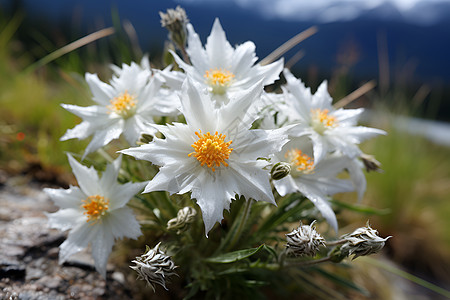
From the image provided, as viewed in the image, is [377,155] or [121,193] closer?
[121,193]

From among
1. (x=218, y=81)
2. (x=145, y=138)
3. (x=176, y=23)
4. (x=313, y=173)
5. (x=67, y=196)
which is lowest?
(x=313, y=173)

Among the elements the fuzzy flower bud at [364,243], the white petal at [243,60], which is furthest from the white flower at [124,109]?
the fuzzy flower bud at [364,243]

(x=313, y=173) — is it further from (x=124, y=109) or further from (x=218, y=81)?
(x=124, y=109)

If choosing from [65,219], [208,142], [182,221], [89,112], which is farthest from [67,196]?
[208,142]

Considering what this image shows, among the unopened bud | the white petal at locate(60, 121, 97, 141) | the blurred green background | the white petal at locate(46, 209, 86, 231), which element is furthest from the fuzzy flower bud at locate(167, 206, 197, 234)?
the blurred green background

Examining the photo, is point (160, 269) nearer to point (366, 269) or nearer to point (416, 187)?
point (366, 269)

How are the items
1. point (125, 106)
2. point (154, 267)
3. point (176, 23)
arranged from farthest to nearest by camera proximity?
point (176, 23)
point (125, 106)
point (154, 267)

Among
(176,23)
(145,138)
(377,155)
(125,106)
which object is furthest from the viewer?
(377,155)
